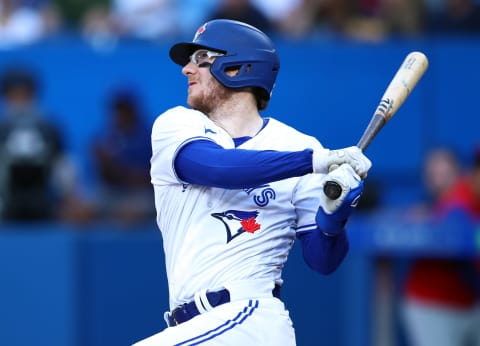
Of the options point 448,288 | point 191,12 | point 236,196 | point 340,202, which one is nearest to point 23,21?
point 191,12

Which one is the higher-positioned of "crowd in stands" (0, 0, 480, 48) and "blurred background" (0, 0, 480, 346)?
"crowd in stands" (0, 0, 480, 48)

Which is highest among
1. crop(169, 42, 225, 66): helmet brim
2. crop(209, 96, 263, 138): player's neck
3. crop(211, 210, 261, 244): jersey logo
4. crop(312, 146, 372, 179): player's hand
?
crop(169, 42, 225, 66): helmet brim

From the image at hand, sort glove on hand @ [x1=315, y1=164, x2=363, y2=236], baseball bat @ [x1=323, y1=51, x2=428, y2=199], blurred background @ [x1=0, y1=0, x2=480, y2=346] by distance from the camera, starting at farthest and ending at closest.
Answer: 1. blurred background @ [x1=0, y1=0, x2=480, y2=346]
2. baseball bat @ [x1=323, y1=51, x2=428, y2=199]
3. glove on hand @ [x1=315, y1=164, x2=363, y2=236]

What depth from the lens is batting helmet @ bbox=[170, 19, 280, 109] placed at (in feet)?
14.6

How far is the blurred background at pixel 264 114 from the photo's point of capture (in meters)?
8.41

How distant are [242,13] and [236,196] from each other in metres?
5.53

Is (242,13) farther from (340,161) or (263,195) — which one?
(340,161)

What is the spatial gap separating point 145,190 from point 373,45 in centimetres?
231

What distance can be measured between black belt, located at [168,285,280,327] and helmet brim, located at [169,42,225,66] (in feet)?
3.16

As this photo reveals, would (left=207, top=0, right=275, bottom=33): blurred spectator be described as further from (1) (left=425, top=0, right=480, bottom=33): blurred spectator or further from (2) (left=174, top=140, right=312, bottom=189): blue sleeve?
(2) (left=174, top=140, right=312, bottom=189): blue sleeve

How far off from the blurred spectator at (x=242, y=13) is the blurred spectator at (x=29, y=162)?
1.69 meters

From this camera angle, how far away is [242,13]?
9680 mm


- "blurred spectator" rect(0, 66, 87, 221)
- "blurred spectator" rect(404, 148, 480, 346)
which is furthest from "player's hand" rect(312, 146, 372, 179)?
"blurred spectator" rect(0, 66, 87, 221)

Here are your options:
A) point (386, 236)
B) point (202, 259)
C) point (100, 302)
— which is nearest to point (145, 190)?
point (100, 302)
